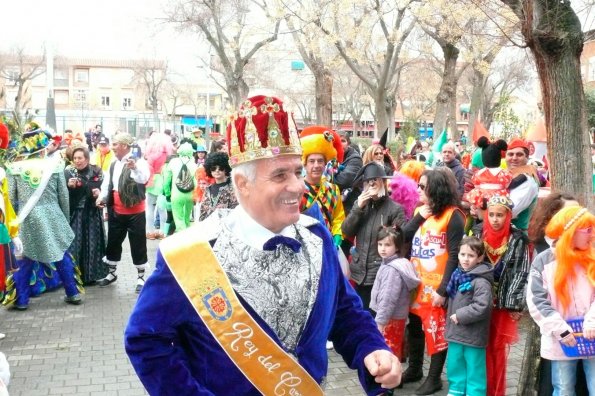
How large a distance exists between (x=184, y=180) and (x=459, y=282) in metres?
6.48

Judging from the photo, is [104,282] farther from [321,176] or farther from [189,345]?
[189,345]

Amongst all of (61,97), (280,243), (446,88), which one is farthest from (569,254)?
(61,97)

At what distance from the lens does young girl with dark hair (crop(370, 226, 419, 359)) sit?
527 cm

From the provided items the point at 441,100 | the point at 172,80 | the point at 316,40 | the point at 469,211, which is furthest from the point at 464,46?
the point at 172,80

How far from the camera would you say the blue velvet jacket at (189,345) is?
2115 mm

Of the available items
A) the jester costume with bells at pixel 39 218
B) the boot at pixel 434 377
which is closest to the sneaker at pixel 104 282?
the jester costume with bells at pixel 39 218

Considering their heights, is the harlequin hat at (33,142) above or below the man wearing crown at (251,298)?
above

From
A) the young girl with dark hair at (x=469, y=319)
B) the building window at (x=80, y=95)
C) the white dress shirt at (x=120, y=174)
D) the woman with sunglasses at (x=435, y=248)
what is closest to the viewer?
the young girl with dark hair at (x=469, y=319)

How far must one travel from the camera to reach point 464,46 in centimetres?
2003

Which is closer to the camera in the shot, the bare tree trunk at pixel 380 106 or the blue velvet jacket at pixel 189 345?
the blue velvet jacket at pixel 189 345

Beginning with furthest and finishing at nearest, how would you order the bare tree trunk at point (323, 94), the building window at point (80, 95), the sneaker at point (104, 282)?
the building window at point (80, 95)
the bare tree trunk at point (323, 94)
the sneaker at point (104, 282)

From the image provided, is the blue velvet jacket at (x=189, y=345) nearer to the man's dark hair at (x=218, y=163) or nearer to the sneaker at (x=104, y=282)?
the man's dark hair at (x=218, y=163)

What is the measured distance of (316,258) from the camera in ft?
7.85

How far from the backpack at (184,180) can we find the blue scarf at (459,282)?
629 centimetres
